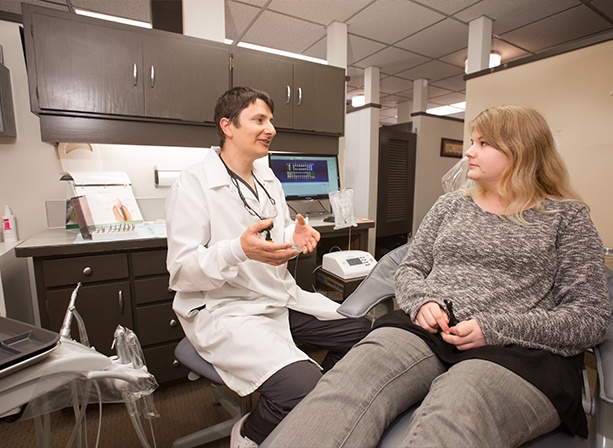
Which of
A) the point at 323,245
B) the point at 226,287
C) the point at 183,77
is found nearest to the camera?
the point at 226,287

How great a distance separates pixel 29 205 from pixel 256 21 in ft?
7.74

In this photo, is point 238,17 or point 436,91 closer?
point 238,17

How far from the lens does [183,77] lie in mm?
2084

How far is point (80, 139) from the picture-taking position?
1.92 metres

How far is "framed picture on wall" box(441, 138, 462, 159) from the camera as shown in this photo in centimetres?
486

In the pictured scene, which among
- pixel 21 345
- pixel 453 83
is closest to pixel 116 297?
pixel 21 345

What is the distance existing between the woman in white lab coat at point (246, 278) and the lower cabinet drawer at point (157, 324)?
2.21ft

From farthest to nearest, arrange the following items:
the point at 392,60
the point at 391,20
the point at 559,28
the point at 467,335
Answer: the point at 392,60, the point at 559,28, the point at 391,20, the point at 467,335

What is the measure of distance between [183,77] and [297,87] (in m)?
0.80

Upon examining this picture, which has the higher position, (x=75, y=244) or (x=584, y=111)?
(x=584, y=111)

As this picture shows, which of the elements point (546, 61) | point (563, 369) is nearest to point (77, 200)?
point (563, 369)

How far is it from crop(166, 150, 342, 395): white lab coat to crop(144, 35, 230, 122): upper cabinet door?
900 millimetres

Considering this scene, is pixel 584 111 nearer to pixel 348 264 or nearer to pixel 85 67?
pixel 348 264

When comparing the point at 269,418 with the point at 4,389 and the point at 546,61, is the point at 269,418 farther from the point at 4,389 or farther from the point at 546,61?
the point at 546,61
